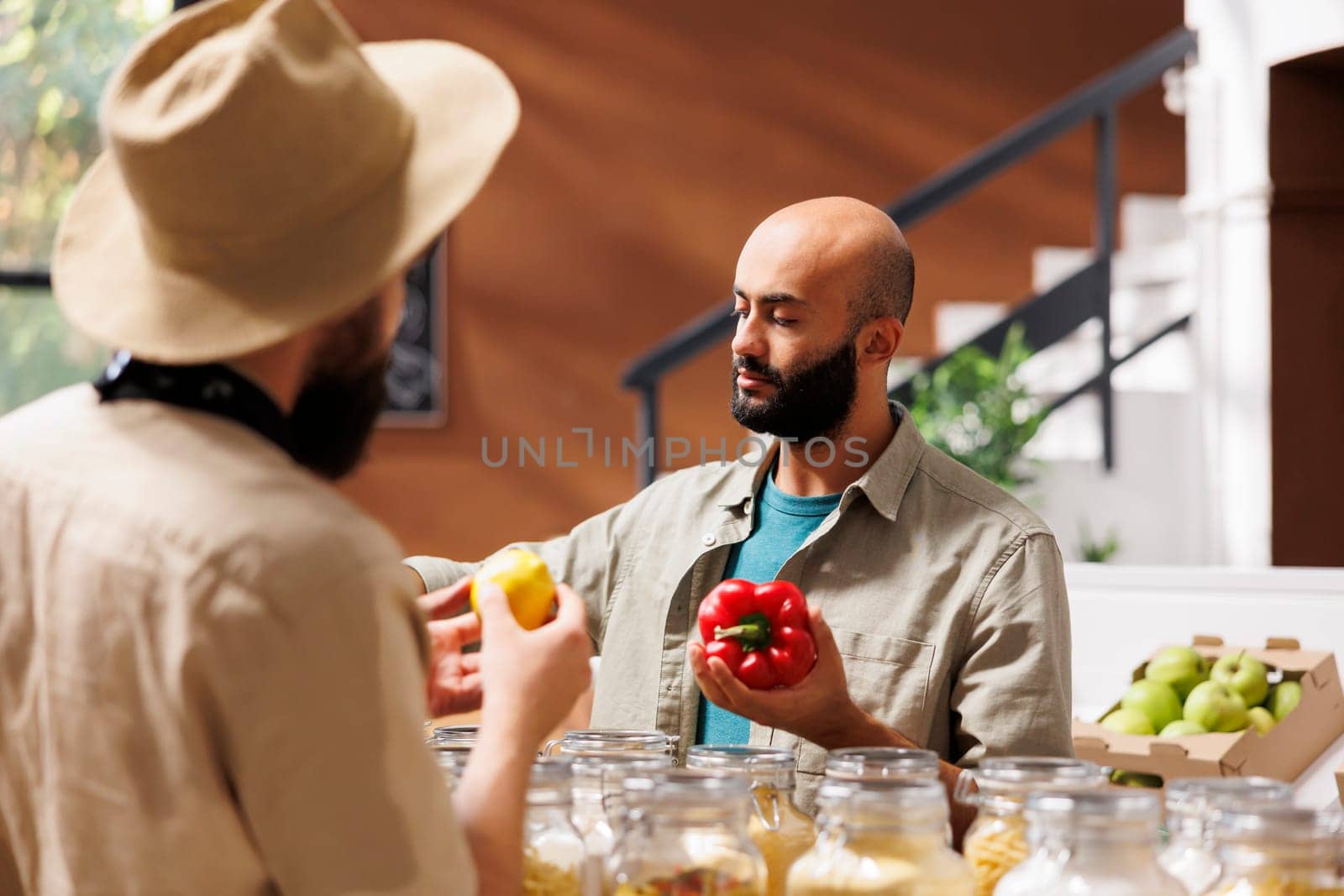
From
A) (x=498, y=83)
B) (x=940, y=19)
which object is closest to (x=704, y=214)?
(x=940, y=19)

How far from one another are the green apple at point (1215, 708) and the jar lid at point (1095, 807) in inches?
63.3

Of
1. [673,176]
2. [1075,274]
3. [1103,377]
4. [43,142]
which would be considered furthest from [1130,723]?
[43,142]

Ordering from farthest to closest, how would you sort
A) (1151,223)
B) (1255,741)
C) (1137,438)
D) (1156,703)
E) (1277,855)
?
(1151,223), (1137,438), (1156,703), (1255,741), (1277,855)

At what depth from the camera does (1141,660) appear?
3.36m

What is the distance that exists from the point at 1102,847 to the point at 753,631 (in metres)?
0.66

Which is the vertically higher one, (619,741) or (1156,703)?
(619,741)

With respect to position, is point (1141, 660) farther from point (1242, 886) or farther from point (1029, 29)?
point (1029, 29)

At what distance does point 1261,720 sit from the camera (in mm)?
2574

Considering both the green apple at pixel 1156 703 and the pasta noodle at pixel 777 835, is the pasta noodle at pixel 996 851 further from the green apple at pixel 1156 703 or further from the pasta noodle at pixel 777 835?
the green apple at pixel 1156 703

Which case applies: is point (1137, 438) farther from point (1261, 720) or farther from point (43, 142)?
point (43, 142)

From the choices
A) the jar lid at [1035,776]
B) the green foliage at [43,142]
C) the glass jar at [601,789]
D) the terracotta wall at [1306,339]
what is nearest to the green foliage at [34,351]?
the green foliage at [43,142]

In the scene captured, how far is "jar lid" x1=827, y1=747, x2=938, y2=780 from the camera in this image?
115cm

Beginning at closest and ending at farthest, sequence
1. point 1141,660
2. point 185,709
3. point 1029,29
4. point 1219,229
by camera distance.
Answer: point 185,709
point 1141,660
point 1219,229
point 1029,29

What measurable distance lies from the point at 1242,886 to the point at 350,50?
845mm
